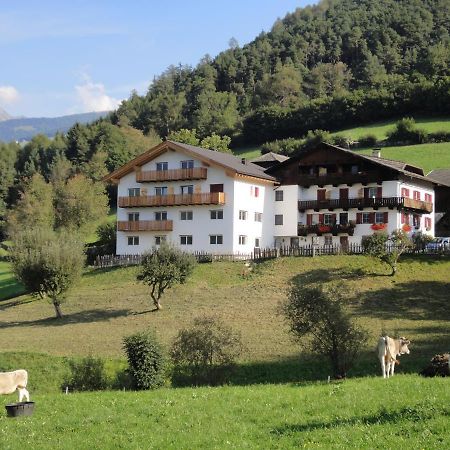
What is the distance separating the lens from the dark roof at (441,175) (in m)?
76.8

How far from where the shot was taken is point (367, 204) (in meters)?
62.8

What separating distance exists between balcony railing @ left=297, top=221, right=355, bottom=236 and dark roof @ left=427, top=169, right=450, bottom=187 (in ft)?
56.2

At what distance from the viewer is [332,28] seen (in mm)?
191875

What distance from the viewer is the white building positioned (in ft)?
210

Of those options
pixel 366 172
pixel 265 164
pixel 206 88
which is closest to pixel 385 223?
pixel 366 172

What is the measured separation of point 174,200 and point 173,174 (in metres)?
2.74

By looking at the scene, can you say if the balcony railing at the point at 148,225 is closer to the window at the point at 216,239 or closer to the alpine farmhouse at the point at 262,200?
the alpine farmhouse at the point at 262,200

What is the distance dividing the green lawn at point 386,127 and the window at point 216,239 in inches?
2037

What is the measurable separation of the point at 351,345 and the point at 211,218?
1537 inches

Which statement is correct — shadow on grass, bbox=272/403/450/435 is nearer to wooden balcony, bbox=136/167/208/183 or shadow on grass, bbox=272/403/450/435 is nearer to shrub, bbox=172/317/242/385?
shrub, bbox=172/317/242/385

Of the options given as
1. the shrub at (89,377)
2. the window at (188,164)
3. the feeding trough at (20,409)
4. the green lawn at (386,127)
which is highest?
the green lawn at (386,127)

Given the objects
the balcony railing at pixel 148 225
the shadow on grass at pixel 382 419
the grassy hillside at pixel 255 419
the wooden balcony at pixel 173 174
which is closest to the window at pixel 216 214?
the wooden balcony at pixel 173 174

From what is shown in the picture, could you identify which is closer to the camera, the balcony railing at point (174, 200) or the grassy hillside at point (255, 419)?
the grassy hillside at point (255, 419)

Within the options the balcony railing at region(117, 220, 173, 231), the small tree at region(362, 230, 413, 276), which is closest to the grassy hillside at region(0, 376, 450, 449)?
the small tree at region(362, 230, 413, 276)
